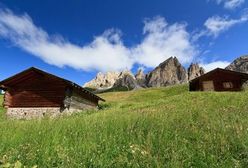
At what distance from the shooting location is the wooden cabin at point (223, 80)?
45.0m

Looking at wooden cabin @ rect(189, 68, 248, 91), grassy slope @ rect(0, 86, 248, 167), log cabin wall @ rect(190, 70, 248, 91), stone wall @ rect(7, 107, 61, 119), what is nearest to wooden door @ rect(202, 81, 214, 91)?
wooden cabin @ rect(189, 68, 248, 91)

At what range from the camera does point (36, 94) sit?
2864 cm

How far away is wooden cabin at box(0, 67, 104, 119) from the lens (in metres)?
28.0

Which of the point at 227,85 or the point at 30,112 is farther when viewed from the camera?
the point at 227,85

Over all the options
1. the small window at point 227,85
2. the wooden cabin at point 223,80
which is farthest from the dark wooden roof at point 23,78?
the small window at point 227,85

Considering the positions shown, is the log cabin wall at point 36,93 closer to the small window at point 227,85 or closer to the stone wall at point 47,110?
the stone wall at point 47,110

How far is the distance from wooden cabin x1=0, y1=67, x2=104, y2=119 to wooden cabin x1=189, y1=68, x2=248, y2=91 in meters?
27.2

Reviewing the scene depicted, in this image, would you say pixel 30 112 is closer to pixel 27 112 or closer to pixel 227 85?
pixel 27 112

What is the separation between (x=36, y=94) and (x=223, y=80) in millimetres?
32544

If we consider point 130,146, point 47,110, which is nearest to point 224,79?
point 47,110

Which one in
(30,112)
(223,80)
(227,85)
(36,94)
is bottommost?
(30,112)

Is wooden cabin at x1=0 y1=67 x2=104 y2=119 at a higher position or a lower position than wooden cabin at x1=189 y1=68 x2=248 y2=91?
lower

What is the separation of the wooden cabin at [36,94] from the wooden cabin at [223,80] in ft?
89.2

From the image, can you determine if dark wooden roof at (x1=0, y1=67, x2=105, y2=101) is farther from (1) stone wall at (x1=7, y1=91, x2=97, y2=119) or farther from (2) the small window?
(2) the small window
